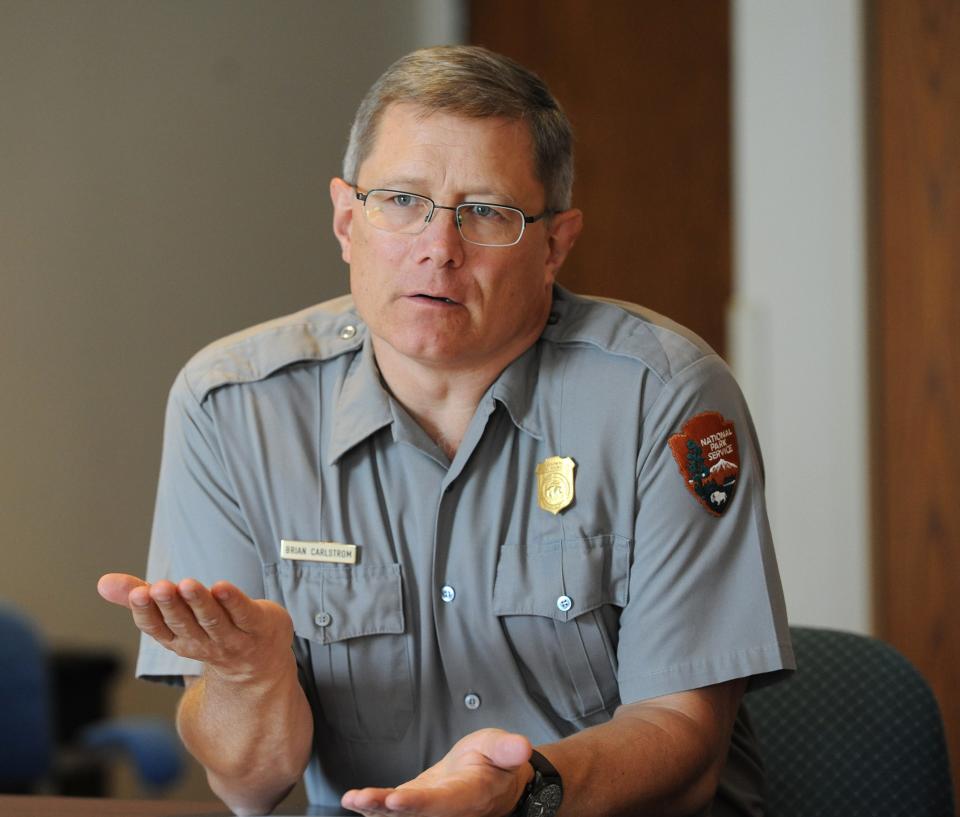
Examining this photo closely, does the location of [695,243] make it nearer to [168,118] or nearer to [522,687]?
[168,118]

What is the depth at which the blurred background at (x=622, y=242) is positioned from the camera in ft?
9.00

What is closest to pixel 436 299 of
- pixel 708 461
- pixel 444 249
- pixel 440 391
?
pixel 444 249

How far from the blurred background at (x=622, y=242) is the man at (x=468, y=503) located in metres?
1.34

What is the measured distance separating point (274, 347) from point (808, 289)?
1667mm

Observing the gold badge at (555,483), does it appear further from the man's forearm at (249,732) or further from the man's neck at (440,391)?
the man's forearm at (249,732)

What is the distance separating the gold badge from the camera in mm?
1534

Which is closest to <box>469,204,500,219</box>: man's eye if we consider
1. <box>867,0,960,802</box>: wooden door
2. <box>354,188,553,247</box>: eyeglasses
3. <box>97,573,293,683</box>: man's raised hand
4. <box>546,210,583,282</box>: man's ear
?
<box>354,188,553,247</box>: eyeglasses

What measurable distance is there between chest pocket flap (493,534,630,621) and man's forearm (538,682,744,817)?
13cm

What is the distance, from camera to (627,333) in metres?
1.60

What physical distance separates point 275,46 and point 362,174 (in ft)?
7.22

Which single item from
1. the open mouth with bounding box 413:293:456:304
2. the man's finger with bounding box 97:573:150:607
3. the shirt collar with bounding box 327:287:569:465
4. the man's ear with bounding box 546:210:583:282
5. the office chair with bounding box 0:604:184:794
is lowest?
the office chair with bounding box 0:604:184:794

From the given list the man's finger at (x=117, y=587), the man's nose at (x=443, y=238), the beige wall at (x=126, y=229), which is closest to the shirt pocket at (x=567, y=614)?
the man's nose at (x=443, y=238)

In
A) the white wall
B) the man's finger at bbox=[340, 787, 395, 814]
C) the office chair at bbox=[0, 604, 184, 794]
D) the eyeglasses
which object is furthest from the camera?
the white wall

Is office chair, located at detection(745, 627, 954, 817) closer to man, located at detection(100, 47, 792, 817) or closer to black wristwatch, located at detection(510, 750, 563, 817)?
man, located at detection(100, 47, 792, 817)
